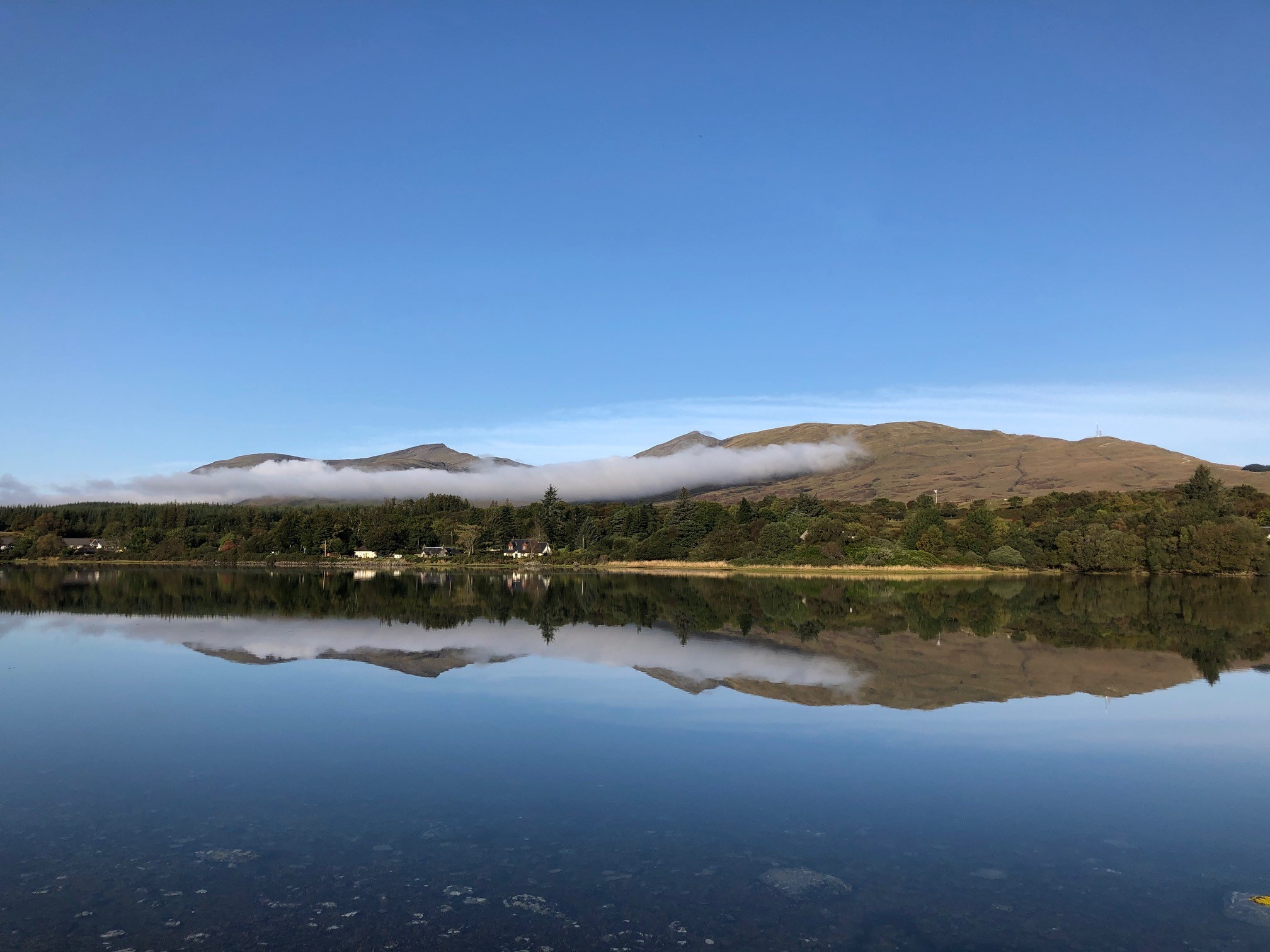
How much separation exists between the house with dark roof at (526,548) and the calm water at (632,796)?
85.5 metres

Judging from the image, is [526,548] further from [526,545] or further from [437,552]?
[437,552]

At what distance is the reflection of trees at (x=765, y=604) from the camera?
30.8 meters

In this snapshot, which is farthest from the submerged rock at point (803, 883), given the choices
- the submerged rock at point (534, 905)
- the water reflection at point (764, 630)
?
the water reflection at point (764, 630)

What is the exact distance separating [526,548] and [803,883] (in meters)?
113

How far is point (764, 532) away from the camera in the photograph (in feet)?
289

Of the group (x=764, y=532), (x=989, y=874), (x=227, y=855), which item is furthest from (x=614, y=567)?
(x=989, y=874)

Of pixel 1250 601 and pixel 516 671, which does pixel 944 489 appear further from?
pixel 516 671

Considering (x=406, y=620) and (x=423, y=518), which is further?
(x=423, y=518)

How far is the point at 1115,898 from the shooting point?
25.8 ft

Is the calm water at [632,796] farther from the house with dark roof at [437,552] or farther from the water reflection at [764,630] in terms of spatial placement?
the house with dark roof at [437,552]

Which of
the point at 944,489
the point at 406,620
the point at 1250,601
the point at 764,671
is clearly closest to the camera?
the point at 764,671

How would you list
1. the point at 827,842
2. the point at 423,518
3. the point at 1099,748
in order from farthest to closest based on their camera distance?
the point at 423,518 → the point at 1099,748 → the point at 827,842

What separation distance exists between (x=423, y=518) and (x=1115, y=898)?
134833 mm

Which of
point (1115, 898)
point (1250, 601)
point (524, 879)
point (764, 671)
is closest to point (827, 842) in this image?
point (1115, 898)
